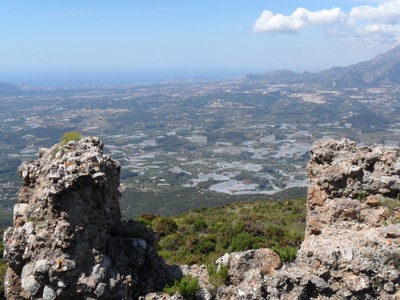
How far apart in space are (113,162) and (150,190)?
447 feet

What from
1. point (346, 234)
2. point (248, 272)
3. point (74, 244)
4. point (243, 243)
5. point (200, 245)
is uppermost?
point (74, 244)

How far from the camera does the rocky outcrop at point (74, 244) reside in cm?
1106

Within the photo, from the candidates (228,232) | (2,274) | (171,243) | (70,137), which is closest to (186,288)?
(70,137)

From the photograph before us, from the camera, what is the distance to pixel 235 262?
13.0 m

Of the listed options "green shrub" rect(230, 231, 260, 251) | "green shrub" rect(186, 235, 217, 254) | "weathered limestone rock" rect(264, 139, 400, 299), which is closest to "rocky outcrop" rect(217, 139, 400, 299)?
"weathered limestone rock" rect(264, 139, 400, 299)

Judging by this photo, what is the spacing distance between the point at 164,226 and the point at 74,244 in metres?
16.7

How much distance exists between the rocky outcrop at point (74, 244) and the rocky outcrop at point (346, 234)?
9.44ft

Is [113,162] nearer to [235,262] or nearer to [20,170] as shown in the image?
[20,170]

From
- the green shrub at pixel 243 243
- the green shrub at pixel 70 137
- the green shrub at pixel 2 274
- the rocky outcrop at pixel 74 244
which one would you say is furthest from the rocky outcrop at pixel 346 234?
the green shrub at pixel 2 274

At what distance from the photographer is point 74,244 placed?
37.1 ft

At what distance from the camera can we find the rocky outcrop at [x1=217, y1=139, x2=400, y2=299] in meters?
11.4

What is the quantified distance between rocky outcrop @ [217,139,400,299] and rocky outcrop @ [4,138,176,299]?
2.88 metres

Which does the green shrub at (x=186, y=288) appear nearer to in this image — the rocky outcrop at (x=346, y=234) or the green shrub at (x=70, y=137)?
the rocky outcrop at (x=346, y=234)

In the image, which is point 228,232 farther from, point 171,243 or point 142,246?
point 142,246
